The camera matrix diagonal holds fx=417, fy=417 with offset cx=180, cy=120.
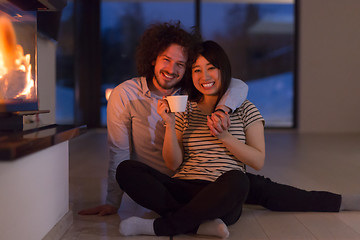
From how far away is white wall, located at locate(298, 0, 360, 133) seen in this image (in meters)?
6.63

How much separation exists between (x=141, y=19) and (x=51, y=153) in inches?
233

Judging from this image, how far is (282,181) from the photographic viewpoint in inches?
110

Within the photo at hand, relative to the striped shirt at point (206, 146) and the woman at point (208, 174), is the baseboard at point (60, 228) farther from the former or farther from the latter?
the striped shirt at point (206, 146)

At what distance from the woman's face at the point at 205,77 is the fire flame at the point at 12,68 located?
28.2 inches

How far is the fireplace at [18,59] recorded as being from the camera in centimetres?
159

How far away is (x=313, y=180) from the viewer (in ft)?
9.20

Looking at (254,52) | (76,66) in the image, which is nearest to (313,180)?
(76,66)

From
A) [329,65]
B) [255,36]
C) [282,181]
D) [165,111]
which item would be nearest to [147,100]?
[165,111]

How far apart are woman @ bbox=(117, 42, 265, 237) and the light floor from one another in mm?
81

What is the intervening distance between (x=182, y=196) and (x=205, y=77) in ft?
1.75

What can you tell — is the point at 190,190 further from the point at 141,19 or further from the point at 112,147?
the point at 141,19

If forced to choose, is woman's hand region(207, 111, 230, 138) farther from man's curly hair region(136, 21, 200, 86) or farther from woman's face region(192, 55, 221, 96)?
man's curly hair region(136, 21, 200, 86)

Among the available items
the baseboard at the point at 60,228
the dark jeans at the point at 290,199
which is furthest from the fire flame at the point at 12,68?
the dark jeans at the point at 290,199

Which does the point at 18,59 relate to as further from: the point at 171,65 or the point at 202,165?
the point at 202,165
